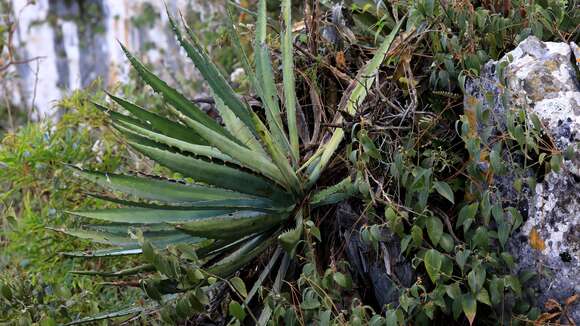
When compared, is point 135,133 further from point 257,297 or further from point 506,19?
point 506,19

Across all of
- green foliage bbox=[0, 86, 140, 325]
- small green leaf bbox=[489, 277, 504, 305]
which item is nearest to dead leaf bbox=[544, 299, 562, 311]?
small green leaf bbox=[489, 277, 504, 305]

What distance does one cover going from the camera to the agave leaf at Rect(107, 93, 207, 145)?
3.21 metres

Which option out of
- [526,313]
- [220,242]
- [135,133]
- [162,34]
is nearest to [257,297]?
[220,242]

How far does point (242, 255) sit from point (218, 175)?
32 centimetres

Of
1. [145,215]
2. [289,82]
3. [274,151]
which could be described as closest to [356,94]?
[289,82]

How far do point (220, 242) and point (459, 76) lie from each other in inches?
41.4

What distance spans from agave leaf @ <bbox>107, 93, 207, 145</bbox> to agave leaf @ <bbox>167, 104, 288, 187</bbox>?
34 centimetres

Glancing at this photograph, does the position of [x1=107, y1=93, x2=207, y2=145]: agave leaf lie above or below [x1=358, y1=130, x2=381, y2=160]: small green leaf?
below

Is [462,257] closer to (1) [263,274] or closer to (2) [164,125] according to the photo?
(1) [263,274]

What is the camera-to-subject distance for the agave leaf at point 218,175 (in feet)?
9.58

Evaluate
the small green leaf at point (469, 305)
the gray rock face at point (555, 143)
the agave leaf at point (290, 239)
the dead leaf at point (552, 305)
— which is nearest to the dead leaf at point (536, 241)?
the gray rock face at point (555, 143)

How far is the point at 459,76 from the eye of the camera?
290 centimetres

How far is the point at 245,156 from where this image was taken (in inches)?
116

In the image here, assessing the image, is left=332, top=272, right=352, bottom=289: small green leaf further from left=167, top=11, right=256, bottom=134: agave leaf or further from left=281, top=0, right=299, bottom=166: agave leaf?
left=167, top=11, right=256, bottom=134: agave leaf
